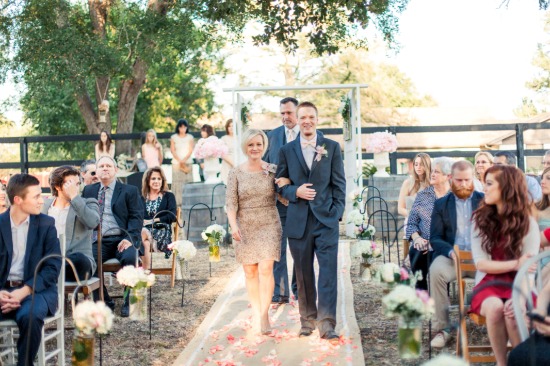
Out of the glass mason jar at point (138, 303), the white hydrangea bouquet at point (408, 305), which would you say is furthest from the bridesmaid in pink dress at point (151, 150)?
the white hydrangea bouquet at point (408, 305)

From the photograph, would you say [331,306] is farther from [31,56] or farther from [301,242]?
[31,56]

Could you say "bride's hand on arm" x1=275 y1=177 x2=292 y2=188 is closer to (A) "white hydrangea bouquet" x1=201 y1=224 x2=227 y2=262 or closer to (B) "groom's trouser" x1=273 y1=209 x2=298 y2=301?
(B) "groom's trouser" x1=273 y1=209 x2=298 y2=301

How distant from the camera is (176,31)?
17500 millimetres

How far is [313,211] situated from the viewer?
6.96 m

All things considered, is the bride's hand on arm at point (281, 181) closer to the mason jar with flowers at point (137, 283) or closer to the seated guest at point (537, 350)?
the mason jar with flowers at point (137, 283)

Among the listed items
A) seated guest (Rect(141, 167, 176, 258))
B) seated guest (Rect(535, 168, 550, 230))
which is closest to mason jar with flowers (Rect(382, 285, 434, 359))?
seated guest (Rect(535, 168, 550, 230))

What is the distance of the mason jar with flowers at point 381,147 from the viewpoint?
1434cm

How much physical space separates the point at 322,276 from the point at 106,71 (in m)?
12.1

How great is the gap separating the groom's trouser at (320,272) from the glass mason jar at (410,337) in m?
2.43

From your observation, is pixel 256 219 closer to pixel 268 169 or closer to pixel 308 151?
pixel 268 169

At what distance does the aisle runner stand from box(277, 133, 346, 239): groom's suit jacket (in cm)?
92

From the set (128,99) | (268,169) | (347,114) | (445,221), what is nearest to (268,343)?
(268,169)

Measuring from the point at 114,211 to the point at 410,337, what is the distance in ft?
15.6

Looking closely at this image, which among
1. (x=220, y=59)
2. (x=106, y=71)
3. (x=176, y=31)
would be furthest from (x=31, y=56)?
(x=220, y=59)
